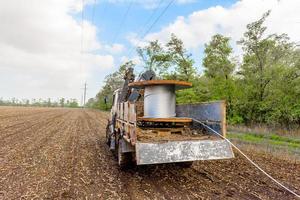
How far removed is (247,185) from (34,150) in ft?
22.7

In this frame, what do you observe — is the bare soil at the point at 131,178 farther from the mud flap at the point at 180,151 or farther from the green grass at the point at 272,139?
the green grass at the point at 272,139

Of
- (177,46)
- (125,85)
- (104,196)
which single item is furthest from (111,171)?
(177,46)

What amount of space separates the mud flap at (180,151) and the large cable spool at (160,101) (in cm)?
163

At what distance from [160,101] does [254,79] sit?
1424 centimetres

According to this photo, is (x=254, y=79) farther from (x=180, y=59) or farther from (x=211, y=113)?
(x=211, y=113)

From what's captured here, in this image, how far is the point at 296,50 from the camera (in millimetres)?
17797

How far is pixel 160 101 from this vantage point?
6.60 meters

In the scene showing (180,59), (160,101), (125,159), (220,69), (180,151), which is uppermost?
(180,59)

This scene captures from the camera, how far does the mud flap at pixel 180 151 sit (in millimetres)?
4797

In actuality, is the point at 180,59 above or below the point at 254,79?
above

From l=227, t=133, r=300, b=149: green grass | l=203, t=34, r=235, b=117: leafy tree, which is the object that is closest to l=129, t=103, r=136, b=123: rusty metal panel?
l=227, t=133, r=300, b=149: green grass

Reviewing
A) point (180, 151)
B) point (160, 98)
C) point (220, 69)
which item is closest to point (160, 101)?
point (160, 98)

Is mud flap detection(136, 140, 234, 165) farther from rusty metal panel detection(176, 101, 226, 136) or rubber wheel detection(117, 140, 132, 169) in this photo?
rubber wheel detection(117, 140, 132, 169)

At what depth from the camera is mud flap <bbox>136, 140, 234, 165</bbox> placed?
4797mm
